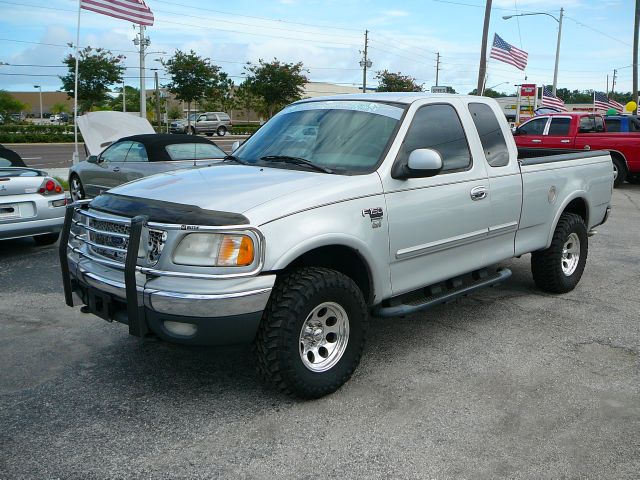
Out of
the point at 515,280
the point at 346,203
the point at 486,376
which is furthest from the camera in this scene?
the point at 515,280

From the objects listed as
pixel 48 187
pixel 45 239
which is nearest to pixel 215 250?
pixel 48 187

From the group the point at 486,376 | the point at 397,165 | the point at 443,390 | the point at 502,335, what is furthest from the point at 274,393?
the point at 502,335

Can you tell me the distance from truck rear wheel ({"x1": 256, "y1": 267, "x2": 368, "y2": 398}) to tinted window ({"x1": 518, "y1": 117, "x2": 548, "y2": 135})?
15.2 m

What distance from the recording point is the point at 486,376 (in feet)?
13.9

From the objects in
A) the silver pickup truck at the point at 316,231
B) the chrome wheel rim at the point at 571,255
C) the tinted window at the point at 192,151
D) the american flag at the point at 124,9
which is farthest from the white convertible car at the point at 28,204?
the american flag at the point at 124,9

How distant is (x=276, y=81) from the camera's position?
153 ft

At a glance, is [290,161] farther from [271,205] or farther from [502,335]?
[502,335]

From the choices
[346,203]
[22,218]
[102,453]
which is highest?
[346,203]

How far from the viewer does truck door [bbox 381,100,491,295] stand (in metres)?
4.22

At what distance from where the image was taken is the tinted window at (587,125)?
55.1ft

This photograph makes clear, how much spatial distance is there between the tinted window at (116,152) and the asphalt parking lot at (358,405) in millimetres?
5365

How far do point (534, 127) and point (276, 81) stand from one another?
31.5 metres

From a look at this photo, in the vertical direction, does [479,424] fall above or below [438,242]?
below

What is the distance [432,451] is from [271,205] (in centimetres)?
158
